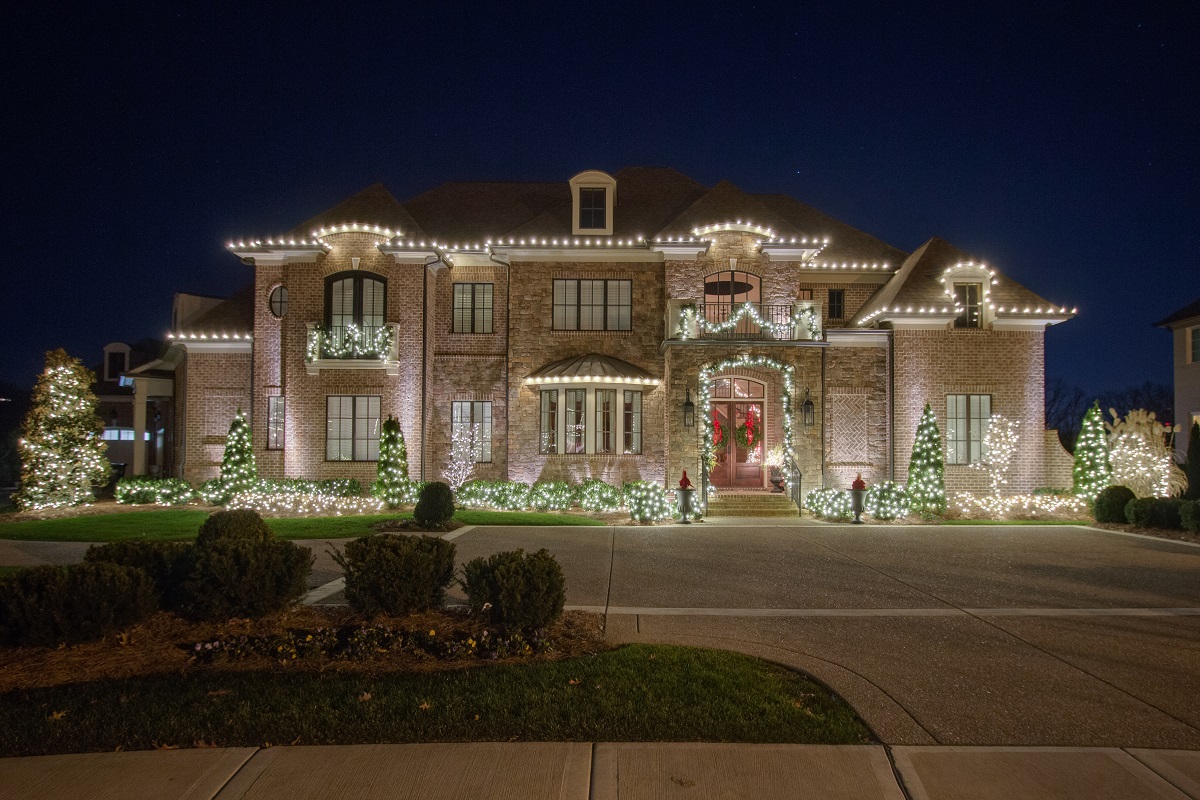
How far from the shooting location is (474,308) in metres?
21.8

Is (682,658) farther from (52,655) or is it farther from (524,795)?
(52,655)

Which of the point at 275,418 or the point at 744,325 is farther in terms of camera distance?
the point at 275,418

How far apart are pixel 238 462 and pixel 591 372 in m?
9.25

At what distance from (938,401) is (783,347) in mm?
4571

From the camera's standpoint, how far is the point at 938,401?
2045cm

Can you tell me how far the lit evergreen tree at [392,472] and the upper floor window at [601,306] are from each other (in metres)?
5.37

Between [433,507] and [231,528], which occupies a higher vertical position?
[231,528]

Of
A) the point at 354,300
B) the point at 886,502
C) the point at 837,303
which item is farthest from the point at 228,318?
the point at 886,502

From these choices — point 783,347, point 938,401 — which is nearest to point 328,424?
point 783,347

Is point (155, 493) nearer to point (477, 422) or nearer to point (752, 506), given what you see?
point (477, 422)

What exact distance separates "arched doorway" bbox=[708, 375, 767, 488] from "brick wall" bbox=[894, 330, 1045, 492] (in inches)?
140

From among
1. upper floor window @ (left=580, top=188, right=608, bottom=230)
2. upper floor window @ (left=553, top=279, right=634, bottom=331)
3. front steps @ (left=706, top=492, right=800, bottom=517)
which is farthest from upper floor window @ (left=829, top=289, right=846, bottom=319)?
upper floor window @ (left=580, top=188, right=608, bottom=230)

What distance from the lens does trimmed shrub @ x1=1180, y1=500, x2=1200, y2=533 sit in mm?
14953

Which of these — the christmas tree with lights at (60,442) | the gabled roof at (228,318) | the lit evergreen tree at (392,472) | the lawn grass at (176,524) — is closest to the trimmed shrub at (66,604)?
the lawn grass at (176,524)
